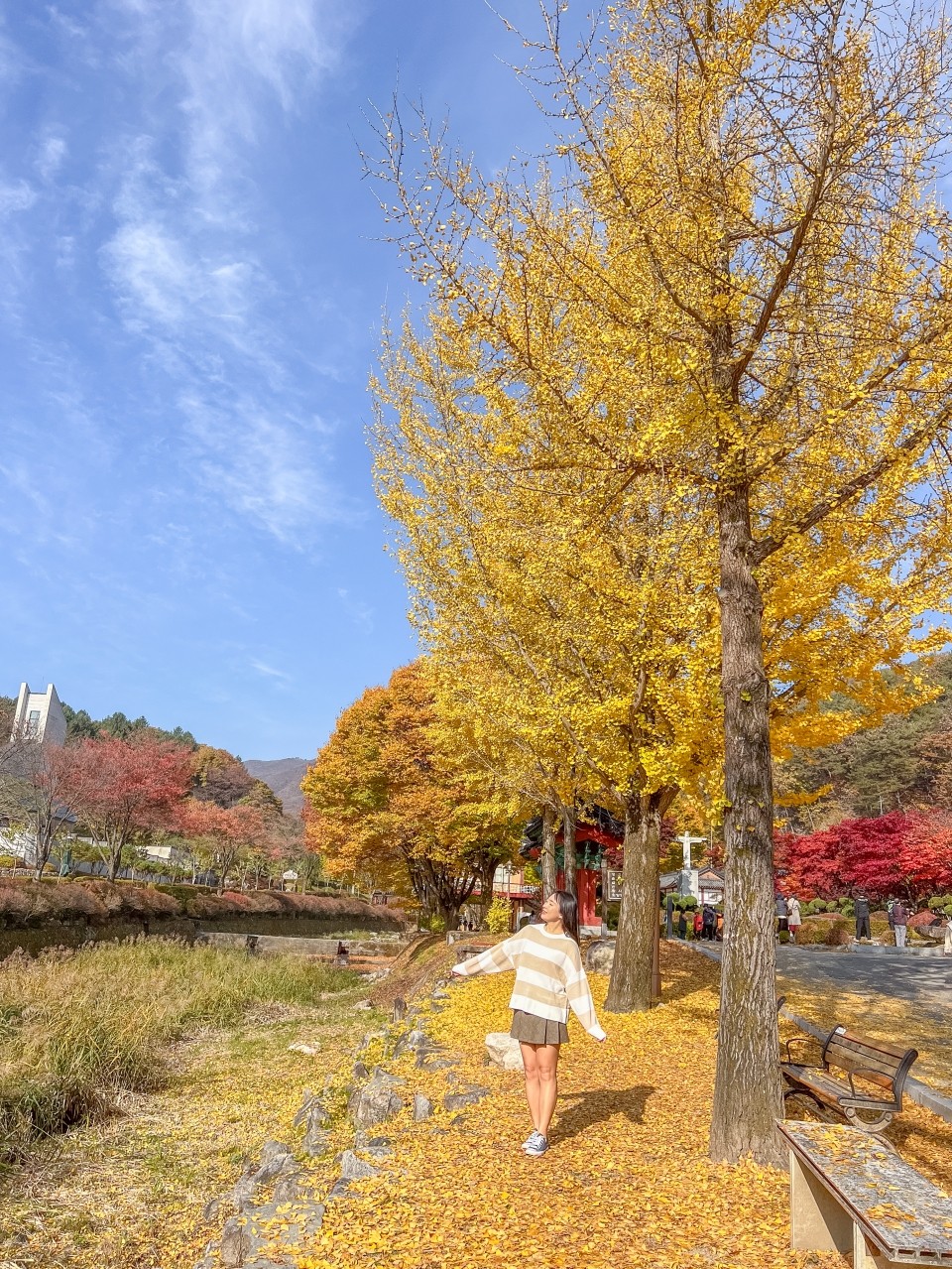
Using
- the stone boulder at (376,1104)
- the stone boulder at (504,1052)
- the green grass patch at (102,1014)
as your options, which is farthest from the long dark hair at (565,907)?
the green grass patch at (102,1014)

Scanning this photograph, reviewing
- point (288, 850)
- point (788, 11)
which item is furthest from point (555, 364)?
point (288, 850)

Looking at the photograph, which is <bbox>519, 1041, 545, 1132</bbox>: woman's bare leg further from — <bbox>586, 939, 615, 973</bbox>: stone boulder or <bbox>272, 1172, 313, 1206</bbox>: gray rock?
<bbox>586, 939, 615, 973</bbox>: stone boulder

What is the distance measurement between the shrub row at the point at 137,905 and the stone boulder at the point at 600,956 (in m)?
18.5

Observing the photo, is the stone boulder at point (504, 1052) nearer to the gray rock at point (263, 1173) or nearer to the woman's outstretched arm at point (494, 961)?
the woman's outstretched arm at point (494, 961)

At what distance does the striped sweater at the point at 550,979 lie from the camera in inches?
211

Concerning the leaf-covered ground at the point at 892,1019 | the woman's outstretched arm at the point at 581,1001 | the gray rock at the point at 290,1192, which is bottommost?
the gray rock at the point at 290,1192

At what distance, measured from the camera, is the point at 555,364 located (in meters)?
6.34

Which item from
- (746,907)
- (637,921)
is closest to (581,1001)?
(746,907)

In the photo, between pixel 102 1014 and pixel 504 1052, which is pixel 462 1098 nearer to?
pixel 504 1052

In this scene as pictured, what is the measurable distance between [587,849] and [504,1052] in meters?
17.2

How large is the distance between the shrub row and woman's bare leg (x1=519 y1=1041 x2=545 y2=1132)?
23.5 meters

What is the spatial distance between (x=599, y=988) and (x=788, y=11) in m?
10.8

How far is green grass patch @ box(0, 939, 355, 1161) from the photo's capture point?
8.04 meters

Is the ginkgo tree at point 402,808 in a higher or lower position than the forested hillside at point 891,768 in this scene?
lower
